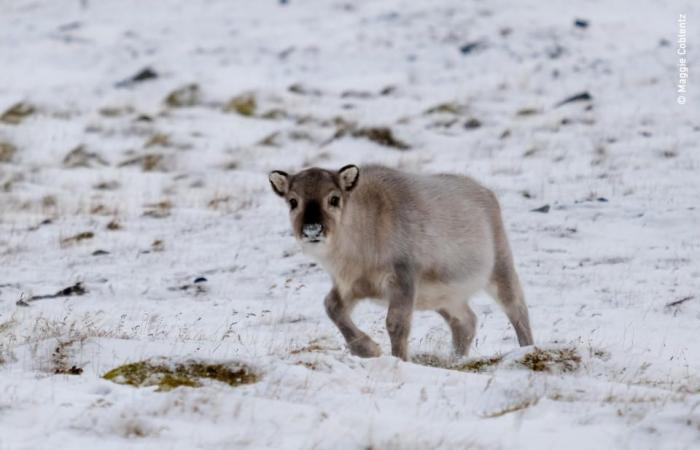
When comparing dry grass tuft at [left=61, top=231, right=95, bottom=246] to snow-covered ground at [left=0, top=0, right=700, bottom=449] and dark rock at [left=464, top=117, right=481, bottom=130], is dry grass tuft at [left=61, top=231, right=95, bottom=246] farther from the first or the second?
dark rock at [left=464, top=117, right=481, bottom=130]

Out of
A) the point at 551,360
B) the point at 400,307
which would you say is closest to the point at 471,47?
the point at 400,307

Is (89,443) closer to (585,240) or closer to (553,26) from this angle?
(585,240)

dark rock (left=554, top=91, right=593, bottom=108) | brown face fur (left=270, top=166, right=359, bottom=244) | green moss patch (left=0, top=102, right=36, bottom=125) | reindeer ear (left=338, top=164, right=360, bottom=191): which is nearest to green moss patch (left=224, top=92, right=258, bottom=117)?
green moss patch (left=0, top=102, right=36, bottom=125)

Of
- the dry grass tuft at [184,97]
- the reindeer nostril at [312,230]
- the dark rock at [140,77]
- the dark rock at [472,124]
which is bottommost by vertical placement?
the dark rock at [140,77]

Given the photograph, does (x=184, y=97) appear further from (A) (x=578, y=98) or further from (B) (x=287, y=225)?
(B) (x=287, y=225)

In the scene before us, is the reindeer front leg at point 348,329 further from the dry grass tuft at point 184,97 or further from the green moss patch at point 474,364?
the dry grass tuft at point 184,97

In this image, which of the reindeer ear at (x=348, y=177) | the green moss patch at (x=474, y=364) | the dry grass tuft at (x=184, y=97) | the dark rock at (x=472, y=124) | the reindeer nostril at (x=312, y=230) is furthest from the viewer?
the dry grass tuft at (x=184, y=97)

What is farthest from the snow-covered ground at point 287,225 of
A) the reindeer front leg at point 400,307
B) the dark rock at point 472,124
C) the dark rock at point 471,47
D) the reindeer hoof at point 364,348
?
the reindeer front leg at point 400,307

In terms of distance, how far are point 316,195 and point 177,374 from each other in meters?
2.61

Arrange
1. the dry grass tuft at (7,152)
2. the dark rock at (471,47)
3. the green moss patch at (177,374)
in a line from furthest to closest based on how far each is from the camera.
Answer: the dark rock at (471,47), the dry grass tuft at (7,152), the green moss patch at (177,374)

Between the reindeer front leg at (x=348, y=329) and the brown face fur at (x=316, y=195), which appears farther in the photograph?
the reindeer front leg at (x=348, y=329)

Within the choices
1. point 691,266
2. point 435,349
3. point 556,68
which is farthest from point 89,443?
point 556,68

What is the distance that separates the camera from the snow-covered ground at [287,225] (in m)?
6.44

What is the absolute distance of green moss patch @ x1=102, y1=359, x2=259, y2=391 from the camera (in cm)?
712
